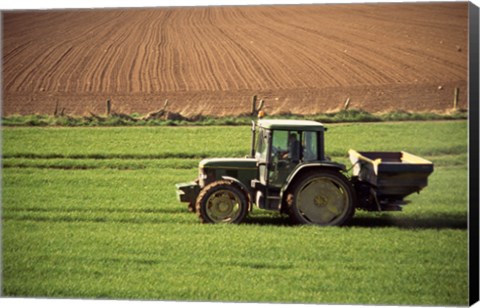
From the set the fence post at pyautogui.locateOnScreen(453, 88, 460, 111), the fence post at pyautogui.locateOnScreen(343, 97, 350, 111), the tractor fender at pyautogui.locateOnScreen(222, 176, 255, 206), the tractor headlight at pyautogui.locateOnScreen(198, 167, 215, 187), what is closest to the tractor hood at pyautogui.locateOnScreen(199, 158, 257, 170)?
the tractor headlight at pyautogui.locateOnScreen(198, 167, 215, 187)

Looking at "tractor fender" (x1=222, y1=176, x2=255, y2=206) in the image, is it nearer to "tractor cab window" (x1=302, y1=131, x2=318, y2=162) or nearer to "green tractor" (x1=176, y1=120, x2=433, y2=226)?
"green tractor" (x1=176, y1=120, x2=433, y2=226)

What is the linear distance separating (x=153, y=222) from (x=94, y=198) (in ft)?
2.67

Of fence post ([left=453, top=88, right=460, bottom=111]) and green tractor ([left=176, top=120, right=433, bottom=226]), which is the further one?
green tractor ([left=176, top=120, right=433, bottom=226])

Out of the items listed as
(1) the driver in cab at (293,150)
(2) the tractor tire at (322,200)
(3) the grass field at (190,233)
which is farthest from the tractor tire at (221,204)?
(1) the driver in cab at (293,150)

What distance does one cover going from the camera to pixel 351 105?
13.4m

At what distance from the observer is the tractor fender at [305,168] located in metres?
13.2

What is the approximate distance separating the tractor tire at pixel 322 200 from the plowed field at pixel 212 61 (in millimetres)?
886

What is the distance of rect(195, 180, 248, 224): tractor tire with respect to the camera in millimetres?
13359

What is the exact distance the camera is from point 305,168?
43.5ft

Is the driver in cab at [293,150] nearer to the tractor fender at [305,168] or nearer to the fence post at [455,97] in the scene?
the tractor fender at [305,168]

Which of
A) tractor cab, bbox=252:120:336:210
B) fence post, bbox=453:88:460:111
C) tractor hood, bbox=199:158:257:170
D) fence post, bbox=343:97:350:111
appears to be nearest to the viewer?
fence post, bbox=453:88:460:111

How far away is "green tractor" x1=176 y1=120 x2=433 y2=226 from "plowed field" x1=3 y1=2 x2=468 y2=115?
0.46 m

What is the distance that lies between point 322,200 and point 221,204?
1181 millimetres

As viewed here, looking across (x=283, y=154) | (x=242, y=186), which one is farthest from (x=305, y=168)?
(x=242, y=186)
